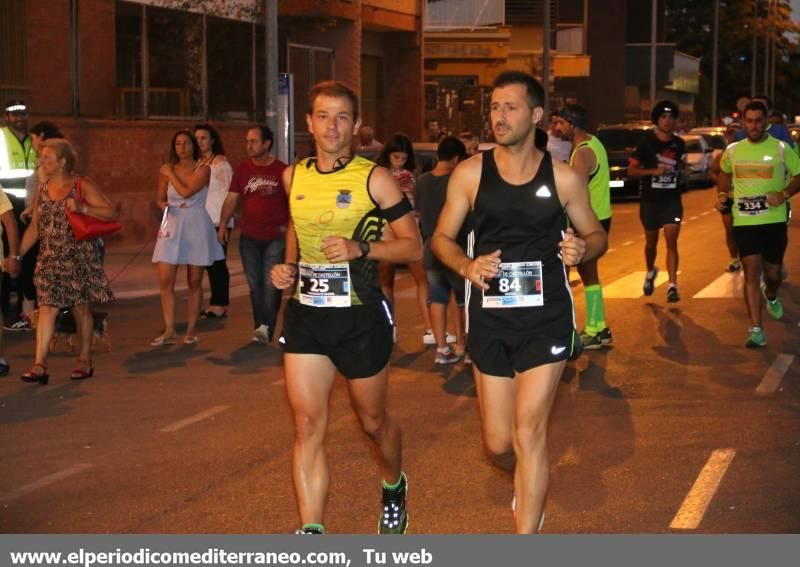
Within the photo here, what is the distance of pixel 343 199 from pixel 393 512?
1429mm

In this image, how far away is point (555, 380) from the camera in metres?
6.12

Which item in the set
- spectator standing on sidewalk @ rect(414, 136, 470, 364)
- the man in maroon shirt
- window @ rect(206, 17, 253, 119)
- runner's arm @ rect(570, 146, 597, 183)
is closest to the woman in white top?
the man in maroon shirt

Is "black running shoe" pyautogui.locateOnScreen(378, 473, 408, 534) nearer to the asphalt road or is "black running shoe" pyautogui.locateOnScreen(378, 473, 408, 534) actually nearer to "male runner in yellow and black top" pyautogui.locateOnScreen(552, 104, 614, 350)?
the asphalt road

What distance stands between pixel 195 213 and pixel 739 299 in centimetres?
599

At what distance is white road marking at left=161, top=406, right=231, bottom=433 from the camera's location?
9.30m

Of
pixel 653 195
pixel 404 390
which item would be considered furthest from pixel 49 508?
pixel 653 195

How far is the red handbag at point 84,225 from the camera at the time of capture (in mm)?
10812

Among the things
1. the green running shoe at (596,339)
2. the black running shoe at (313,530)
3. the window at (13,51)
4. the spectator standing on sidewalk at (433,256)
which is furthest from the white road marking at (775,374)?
the window at (13,51)

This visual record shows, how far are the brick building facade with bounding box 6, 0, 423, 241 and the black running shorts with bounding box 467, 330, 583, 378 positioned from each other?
53.0 ft

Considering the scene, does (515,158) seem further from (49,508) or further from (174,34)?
(174,34)

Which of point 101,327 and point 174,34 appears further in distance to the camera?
point 174,34

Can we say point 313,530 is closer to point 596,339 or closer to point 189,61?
point 596,339

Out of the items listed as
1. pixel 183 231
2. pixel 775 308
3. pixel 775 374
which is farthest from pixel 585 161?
pixel 183 231

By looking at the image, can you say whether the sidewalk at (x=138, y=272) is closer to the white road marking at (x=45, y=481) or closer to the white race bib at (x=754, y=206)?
the white race bib at (x=754, y=206)
